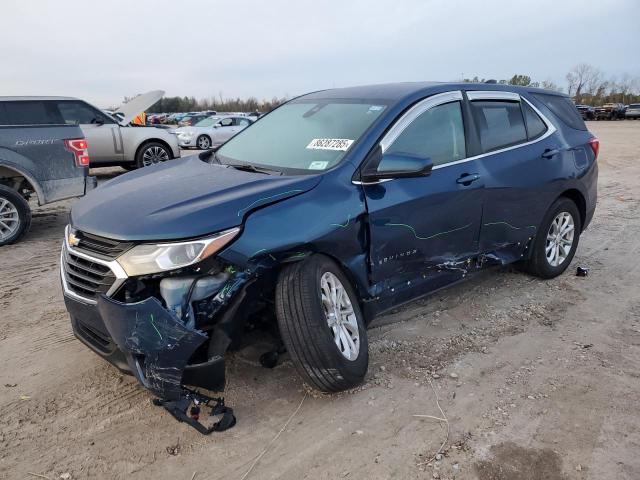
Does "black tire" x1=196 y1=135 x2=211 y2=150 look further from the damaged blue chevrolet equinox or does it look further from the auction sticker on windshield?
the auction sticker on windshield

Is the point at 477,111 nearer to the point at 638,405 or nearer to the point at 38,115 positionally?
the point at 638,405

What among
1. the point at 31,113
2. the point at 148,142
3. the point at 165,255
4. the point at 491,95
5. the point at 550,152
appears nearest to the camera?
the point at 165,255

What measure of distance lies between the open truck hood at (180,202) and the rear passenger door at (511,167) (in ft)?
5.49

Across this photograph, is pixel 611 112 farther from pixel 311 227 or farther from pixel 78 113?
pixel 311 227

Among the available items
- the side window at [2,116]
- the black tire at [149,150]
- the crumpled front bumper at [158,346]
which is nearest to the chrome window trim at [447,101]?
the crumpled front bumper at [158,346]

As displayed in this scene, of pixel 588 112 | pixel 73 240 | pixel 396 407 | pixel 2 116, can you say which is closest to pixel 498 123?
pixel 396 407

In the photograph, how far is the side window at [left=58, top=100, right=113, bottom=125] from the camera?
27.6 ft

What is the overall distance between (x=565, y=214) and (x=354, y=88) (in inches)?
94.2

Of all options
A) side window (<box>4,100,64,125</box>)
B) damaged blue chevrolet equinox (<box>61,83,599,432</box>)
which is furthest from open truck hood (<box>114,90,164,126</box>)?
damaged blue chevrolet equinox (<box>61,83,599,432</box>)

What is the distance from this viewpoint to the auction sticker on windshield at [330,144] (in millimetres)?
3361

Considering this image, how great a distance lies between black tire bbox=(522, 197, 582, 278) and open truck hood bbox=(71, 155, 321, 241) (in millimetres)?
2601

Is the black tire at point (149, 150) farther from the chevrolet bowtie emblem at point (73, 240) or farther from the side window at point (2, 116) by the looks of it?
the chevrolet bowtie emblem at point (73, 240)

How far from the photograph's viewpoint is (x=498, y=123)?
4.29 metres

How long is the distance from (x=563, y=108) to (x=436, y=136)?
2082mm
